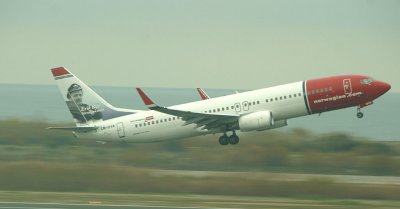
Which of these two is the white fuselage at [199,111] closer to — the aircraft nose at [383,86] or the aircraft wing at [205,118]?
the aircraft wing at [205,118]

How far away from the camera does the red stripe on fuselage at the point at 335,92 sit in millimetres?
45406

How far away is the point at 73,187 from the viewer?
39812mm

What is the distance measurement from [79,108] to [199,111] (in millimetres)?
8036

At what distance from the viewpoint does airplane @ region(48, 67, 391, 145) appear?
4562 cm

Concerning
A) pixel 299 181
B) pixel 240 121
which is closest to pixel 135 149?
pixel 240 121

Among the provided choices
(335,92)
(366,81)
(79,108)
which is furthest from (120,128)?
(366,81)

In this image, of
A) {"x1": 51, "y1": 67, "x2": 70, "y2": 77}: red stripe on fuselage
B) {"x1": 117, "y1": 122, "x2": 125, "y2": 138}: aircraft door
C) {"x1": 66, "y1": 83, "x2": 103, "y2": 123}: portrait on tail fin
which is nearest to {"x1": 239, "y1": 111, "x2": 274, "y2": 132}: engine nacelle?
{"x1": 117, "y1": 122, "x2": 125, "y2": 138}: aircraft door

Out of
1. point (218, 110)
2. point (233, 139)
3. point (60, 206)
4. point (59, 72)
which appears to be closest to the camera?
point (60, 206)

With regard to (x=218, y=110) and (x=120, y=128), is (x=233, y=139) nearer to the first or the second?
(x=218, y=110)

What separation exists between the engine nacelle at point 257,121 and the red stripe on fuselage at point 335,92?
97.4 inches

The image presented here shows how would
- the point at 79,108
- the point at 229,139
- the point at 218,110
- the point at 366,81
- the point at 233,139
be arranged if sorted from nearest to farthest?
the point at 366,81 → the point at 218,110 → the point at 233,139 → the point at 229,139 → the point at 79,108

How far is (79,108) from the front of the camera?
5097 cm

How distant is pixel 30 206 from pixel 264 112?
1856 centimetres

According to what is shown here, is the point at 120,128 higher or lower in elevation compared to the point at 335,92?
lower
